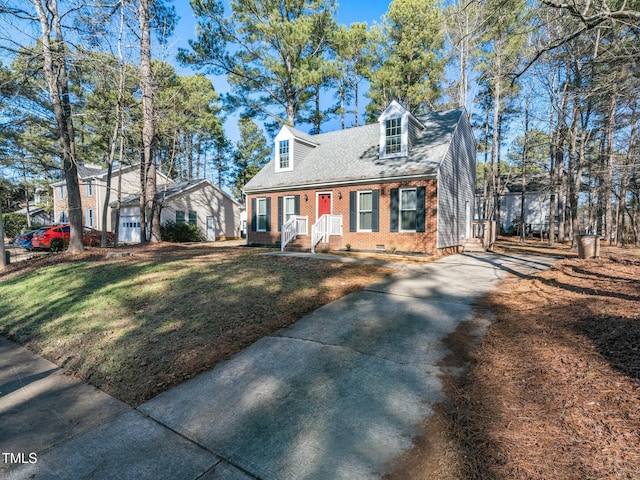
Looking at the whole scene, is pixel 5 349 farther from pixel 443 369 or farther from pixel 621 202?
pixel 621 202

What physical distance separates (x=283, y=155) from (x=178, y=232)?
10602mm

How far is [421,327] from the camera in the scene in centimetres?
462

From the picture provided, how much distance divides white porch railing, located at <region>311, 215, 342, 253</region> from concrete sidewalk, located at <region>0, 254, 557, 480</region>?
8.35 m

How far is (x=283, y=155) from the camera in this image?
16.9 m

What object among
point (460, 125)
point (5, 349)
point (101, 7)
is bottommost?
point (5, 349)

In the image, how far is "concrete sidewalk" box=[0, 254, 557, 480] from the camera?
234 centimetres

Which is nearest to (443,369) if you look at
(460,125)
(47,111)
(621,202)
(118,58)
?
(460,125)

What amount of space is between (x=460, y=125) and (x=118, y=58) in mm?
13978

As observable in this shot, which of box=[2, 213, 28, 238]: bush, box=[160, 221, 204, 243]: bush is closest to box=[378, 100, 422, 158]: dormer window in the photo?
box=[160, 221, 204, 243]: bush

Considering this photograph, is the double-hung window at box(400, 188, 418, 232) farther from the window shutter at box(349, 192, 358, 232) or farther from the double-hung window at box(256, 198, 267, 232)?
the double-hung window at box(256, 198, 267, 232)

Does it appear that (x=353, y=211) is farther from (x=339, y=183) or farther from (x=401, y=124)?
(x=401, y=124)

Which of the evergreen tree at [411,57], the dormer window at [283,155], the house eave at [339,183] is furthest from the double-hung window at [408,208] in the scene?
the evergreen tree at [411,57]

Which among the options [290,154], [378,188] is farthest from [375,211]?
[290,154]

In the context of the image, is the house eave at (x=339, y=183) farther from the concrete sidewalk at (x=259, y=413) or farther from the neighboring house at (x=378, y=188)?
the concrete sidewalk at (x=259, y=413)
